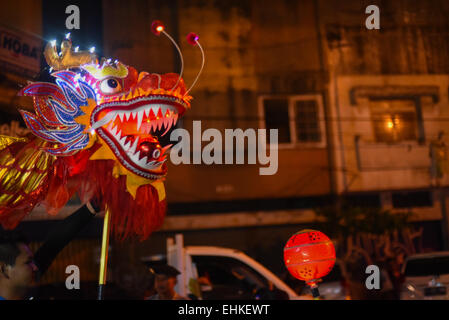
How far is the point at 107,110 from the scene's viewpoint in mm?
3248

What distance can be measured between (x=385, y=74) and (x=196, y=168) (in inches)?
227

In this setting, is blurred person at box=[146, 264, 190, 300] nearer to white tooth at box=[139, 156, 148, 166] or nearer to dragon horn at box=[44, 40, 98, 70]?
white tooth at box=[139, 156, 148, 166]

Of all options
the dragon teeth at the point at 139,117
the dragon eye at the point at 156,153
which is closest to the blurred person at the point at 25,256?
the dragon eye at the point at 156,153

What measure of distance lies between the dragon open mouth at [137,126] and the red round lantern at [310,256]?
100 cm

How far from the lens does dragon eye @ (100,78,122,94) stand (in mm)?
3279

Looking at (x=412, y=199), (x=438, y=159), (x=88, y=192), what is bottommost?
(x=88, y=192)

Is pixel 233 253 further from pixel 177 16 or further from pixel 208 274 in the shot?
pixel 177 16

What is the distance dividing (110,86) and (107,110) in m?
0.16

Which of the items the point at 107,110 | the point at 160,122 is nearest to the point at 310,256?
the point at 160,122

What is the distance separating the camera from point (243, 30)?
13547 mm

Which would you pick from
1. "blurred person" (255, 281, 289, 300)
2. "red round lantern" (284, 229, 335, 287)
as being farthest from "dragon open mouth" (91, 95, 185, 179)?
"blurred person" (255, 281, 289, 300)

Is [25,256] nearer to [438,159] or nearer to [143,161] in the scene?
[143,161]

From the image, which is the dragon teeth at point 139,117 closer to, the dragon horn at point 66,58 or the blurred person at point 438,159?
the dragon horn at point 66,58

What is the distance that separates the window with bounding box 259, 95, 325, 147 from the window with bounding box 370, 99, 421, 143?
61.5 inches
